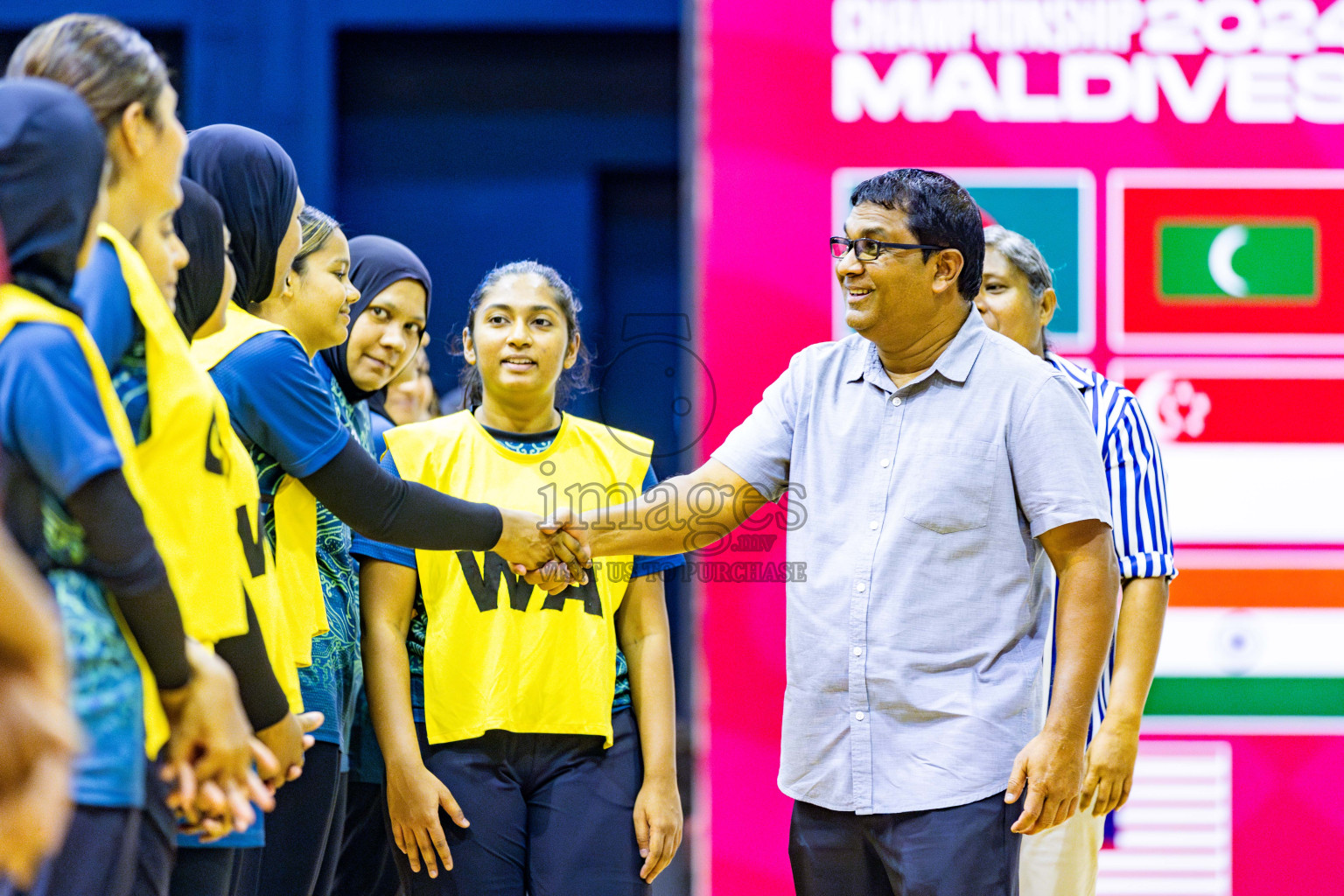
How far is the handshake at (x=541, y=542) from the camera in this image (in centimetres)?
240

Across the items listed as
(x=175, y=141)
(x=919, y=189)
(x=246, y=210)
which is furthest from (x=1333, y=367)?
(x=175, y=141)

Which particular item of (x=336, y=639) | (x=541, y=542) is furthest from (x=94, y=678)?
(x=541, y=542)

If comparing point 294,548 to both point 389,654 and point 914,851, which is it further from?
point 914,851

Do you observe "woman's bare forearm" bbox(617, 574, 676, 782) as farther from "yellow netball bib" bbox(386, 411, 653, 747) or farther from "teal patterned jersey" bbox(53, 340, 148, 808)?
"teal patterned jersey" bbox(53, 340, 148, 808)

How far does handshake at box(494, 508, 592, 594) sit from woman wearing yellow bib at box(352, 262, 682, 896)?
0.07 m

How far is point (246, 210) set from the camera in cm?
203

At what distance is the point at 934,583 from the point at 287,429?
1034 millimetres

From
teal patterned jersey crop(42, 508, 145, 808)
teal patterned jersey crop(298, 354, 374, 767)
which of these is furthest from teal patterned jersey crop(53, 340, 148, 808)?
teal patterned jersey crop(298, 354, 374, 767)

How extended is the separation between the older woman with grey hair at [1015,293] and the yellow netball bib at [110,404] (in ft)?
6.34

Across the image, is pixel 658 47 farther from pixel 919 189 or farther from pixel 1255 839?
pixel 1255 839

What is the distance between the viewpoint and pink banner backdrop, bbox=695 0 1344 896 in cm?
339

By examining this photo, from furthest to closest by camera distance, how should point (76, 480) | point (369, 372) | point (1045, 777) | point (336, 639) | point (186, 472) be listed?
point (369, 372)
point (336, 639)
point (1045, 777)
point (186, 472)
point (76, 480)

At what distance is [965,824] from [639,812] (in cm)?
67

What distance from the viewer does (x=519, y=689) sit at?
2422 mm
